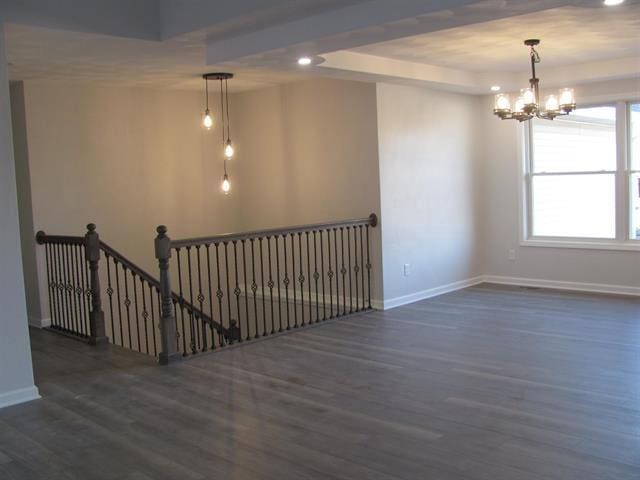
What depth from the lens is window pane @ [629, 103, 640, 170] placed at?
24.3 feet

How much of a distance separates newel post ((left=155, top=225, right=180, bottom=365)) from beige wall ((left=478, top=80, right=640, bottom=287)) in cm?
466

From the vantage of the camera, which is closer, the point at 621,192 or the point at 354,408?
the point at 354,408

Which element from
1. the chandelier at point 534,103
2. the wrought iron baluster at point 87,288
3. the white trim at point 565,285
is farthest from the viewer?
the white trim at point 565,285

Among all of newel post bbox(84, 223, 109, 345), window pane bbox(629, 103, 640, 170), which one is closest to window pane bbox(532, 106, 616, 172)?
window pane bbox(629, 103, 640, 170)

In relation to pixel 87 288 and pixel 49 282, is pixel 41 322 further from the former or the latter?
pixel 87 288

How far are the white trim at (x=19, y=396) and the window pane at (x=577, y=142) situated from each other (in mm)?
6143

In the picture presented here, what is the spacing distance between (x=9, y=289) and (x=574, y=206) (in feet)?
20.4

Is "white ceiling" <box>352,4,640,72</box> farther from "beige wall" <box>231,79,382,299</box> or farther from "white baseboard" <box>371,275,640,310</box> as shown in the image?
"white baseboard" <box>371,275,640,310</box>

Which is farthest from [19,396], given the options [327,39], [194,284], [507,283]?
[507,283]

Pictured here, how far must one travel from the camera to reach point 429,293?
7727 mm

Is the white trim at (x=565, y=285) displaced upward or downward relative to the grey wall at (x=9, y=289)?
downward

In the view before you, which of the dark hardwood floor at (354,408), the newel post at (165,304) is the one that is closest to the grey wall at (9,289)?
the dark hardwood floor at (354,408)

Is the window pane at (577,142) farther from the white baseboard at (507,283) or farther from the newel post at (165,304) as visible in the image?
the newel post at (165,304)

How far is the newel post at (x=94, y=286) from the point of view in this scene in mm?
6043
